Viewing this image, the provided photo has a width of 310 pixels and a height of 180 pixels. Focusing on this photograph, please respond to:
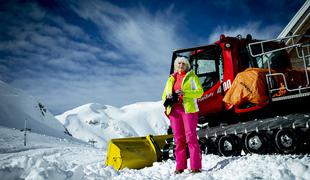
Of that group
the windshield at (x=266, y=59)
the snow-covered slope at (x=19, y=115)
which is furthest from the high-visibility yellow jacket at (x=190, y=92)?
the snow-covered slope at (x=19, y=115)

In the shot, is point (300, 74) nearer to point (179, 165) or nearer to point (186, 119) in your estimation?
point (186, 119)

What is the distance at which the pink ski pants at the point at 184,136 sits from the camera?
4.27 meters

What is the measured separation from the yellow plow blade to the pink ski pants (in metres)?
1.74

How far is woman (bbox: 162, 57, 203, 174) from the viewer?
4324mm

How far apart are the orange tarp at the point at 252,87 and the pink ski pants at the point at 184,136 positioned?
4.16ft

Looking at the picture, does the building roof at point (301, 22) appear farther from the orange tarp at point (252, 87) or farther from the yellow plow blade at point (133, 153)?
Result: the yellow plow blade at point (133, 153)

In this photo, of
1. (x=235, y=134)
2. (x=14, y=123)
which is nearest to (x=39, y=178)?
(x=235, y=134)

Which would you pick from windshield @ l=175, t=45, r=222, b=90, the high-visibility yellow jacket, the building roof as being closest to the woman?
the high-visibility yellow jacket

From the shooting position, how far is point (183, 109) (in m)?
4.59

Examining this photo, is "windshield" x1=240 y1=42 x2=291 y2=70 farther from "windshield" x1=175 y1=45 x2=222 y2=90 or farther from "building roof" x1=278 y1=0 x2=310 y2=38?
"building roof" x1=278 y1=0 x2=310 y2=38

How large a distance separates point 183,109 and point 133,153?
2.20 metres

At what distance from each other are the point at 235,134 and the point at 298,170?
2243 millimetres

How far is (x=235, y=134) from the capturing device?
5.49 metres

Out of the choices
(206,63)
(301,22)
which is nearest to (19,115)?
(301,22)
